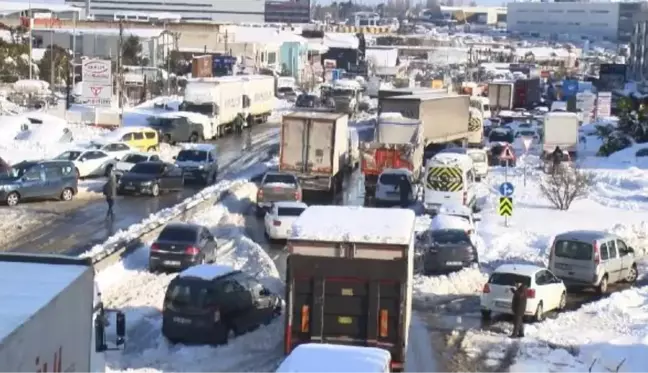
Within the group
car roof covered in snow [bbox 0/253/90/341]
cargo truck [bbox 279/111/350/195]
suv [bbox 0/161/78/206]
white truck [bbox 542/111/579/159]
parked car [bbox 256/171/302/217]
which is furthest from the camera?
white truck [bbox 542/111/579/159]

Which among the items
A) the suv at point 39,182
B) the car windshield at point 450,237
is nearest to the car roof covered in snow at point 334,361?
the car windshield at point 450,237

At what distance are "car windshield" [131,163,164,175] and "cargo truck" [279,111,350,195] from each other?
378 centimetres

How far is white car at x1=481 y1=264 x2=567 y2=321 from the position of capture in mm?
20422

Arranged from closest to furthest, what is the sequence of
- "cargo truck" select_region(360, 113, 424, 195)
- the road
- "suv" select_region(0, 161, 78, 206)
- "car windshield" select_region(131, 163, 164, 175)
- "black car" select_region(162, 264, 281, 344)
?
1. "black car" select_region(162, 264, 281, 344)
2. the road
3. "suv" select_region(0, 161, 78, 206)
4. "car windshield" select_region(131, 163, 164, 175)
5. "cargo truck" select_region(360, 113, 424, 195)

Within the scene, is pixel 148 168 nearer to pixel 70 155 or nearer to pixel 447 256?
pixel 70 155

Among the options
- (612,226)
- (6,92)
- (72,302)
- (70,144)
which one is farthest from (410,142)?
(6,92)

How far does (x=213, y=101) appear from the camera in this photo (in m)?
55.1

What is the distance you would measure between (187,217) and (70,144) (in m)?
16.9

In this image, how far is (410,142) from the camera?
127ft

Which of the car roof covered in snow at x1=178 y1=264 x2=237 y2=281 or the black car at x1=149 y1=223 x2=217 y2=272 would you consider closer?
the car roof covered in snow at x1=178 y1=264 x2=237 y2=281

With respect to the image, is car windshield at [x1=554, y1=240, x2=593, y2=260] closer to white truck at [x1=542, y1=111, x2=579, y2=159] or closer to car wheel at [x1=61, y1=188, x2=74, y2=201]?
car wheel at [x1=61, y1=188, x2=74, y2=201]

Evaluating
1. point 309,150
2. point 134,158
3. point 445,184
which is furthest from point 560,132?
point 134,158

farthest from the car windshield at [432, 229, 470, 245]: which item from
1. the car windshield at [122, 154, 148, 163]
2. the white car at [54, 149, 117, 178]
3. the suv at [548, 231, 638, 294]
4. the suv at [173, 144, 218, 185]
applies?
the white car at [54, 149, 117, 178]

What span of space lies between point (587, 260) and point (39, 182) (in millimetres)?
16286
